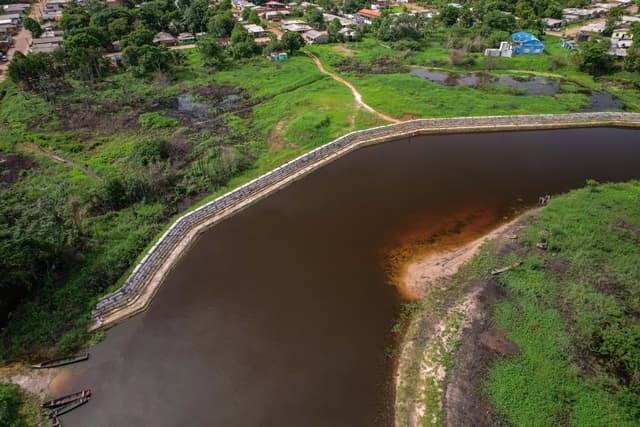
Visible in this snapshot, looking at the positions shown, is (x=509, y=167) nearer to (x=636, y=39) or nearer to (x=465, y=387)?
(x=465, y=387)

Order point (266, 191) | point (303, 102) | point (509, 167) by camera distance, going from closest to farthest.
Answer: point (266, 191) → point (509, 167) → point (303, 102)

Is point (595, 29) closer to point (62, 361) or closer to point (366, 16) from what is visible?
point (366, 16)

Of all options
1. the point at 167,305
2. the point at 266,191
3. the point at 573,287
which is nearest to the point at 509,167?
the point at 573,287

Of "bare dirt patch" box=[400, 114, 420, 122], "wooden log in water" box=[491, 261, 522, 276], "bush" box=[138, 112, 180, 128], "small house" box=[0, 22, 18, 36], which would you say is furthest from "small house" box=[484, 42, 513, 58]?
"small house" box=[0, 22, 18, 36]

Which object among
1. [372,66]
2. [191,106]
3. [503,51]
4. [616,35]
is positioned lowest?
[191,106]

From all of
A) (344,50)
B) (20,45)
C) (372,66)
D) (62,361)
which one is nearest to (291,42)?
(344,50)
